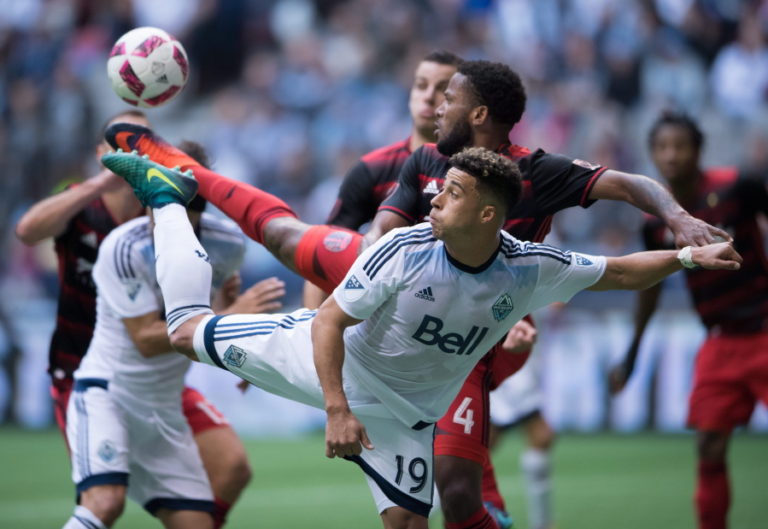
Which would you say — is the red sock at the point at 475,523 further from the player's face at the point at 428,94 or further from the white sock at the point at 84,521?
the player's face at the point at 428,94

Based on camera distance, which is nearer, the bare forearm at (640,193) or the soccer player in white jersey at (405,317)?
the soccer player in white jersey at (405,317)

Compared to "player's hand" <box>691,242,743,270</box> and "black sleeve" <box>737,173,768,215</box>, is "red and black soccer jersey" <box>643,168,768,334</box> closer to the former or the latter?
"black sleeve" <box>737,173,768,215</box>

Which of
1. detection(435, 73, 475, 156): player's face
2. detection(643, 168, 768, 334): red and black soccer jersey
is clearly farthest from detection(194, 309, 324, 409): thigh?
detection(643, 168, 768, 334): red and black soccer jersey

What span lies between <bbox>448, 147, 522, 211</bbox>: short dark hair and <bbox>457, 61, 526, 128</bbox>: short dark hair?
84cm

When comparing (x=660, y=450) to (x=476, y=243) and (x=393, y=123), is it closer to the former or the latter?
(x=393, y=123)

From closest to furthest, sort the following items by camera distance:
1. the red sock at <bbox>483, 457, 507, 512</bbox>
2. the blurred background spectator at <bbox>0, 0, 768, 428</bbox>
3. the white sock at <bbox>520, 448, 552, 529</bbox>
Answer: the red sock at <bbox>483, 457, 507, 512</bbox>, the white sock at <bbox>520, 448, 552, 529</bbox>, the blurred background spectator at <bbox>0, 0, 768, 428</bbox>

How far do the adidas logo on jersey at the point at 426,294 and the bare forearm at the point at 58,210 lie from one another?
2256 millimetres

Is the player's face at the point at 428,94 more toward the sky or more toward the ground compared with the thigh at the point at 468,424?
more toward the sky

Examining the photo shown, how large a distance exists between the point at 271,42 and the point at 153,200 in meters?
13.0

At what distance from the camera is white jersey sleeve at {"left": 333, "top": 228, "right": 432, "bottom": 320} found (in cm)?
460

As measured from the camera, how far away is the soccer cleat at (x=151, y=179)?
5.40m

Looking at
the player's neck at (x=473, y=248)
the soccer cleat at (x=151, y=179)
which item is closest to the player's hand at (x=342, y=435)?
the player's neck at (x=473, y=248)

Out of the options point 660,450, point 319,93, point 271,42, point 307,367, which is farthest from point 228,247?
point 271,42

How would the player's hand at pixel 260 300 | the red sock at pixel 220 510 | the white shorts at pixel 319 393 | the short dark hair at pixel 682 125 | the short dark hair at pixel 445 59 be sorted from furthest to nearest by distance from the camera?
the short dark hair at pixel 682 125 → the short dark hair at pixel 445 59 → the red sock at pixel 220 510 → the player's hand at pixel 260 300 → the white shorts at pixel 319 393
